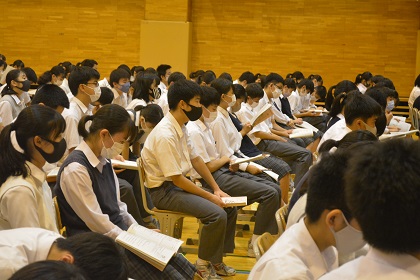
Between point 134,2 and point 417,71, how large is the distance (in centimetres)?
712

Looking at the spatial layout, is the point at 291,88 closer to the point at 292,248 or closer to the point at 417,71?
the point at 417,71

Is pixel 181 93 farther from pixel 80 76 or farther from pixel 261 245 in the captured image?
pixel 261 245

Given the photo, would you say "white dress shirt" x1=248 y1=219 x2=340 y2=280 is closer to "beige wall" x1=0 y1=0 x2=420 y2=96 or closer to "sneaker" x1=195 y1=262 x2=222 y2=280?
"sneaker" x1=195 y1=262 x2=222 y2=280

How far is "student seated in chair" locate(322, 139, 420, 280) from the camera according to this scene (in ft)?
5.63

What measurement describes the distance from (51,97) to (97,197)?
5.98 ft

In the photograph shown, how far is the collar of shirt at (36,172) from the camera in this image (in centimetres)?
362

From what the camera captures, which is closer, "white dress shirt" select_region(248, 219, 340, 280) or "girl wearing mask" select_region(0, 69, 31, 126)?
"white dress shirt" select_region(248, 219, 340, 280)

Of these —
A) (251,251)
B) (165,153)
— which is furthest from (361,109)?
(251,251)

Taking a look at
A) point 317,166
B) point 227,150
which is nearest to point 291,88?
point 227,150

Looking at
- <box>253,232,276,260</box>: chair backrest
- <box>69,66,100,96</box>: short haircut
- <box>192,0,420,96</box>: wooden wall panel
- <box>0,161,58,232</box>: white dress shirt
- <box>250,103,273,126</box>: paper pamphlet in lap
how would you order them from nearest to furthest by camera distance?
<box>253,232,276,260</box>: chair backrest, <box>0,161,58,232</box>: white dress shirt, <box>69,66,100,96</box>: short haircut, <box>250,103,273,126</box>: paper pamphlet in lap, <box>192,0,420,96</box>: wooden wall panel

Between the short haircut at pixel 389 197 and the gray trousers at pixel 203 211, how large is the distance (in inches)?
135

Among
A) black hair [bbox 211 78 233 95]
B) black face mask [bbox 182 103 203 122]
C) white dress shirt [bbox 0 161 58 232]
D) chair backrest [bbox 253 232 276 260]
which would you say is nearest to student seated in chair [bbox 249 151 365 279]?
chair backrest [bbox 253 232 276 260]

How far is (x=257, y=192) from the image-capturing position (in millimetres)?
6156

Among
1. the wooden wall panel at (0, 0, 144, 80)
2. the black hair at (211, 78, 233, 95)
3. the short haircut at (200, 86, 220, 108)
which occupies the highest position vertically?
the short haircut at (200, 86, 220, 108)
